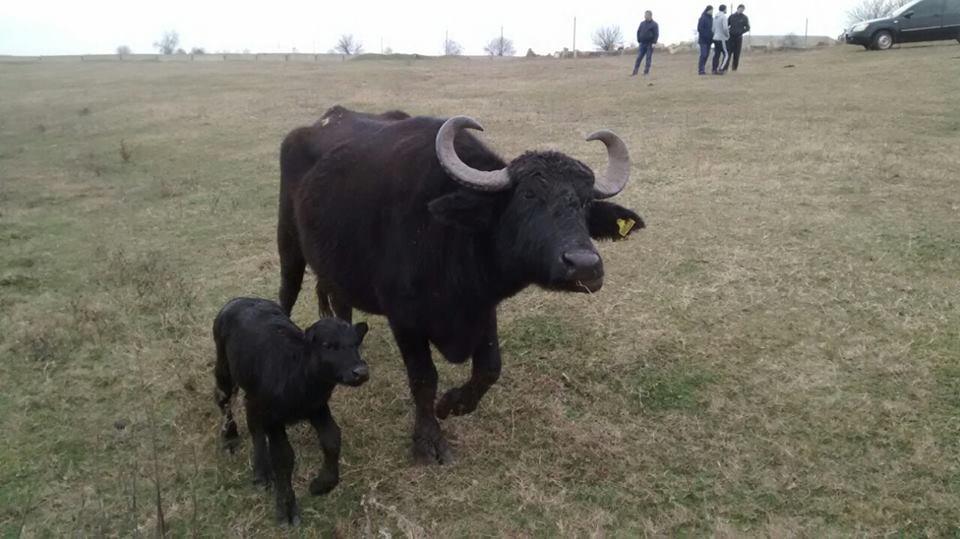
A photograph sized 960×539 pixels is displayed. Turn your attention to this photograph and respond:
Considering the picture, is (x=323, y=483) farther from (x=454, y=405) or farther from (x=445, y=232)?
(x=445, y=232)

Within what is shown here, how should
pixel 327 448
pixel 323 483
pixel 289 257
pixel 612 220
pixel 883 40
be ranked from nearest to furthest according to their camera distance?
pixel 327 448, pixel 323 483, pixel 612 220, pixel 289 257, pixel 883 40

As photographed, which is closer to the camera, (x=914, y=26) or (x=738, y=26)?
(x=738, y=26)

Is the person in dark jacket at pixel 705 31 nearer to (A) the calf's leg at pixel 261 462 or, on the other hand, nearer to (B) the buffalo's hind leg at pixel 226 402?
(B) the buffalo's hind leg at pixel 226 402

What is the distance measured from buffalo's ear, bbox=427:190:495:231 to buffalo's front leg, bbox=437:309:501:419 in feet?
2.40

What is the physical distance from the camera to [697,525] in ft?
13.0

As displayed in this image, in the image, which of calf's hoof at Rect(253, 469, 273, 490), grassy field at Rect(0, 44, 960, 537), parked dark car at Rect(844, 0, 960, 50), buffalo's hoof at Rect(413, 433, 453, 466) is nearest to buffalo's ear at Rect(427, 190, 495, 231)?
buffalo's hoof at Rect(413, 433, 453, 466)

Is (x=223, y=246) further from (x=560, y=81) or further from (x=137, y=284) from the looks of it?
(x=560, y=81)

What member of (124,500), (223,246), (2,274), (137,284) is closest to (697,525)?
(124,500)

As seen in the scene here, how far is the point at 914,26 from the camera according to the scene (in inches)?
965

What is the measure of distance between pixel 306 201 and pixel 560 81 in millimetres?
21274

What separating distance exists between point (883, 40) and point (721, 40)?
311 inches

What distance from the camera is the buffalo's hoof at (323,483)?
13.7 ft

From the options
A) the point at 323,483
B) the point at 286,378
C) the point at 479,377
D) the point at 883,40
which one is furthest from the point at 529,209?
the point at 883,40

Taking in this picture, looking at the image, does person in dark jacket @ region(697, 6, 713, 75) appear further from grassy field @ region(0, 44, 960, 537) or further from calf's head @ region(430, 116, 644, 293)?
calf's head @ region(430, 116, 644, 293)
